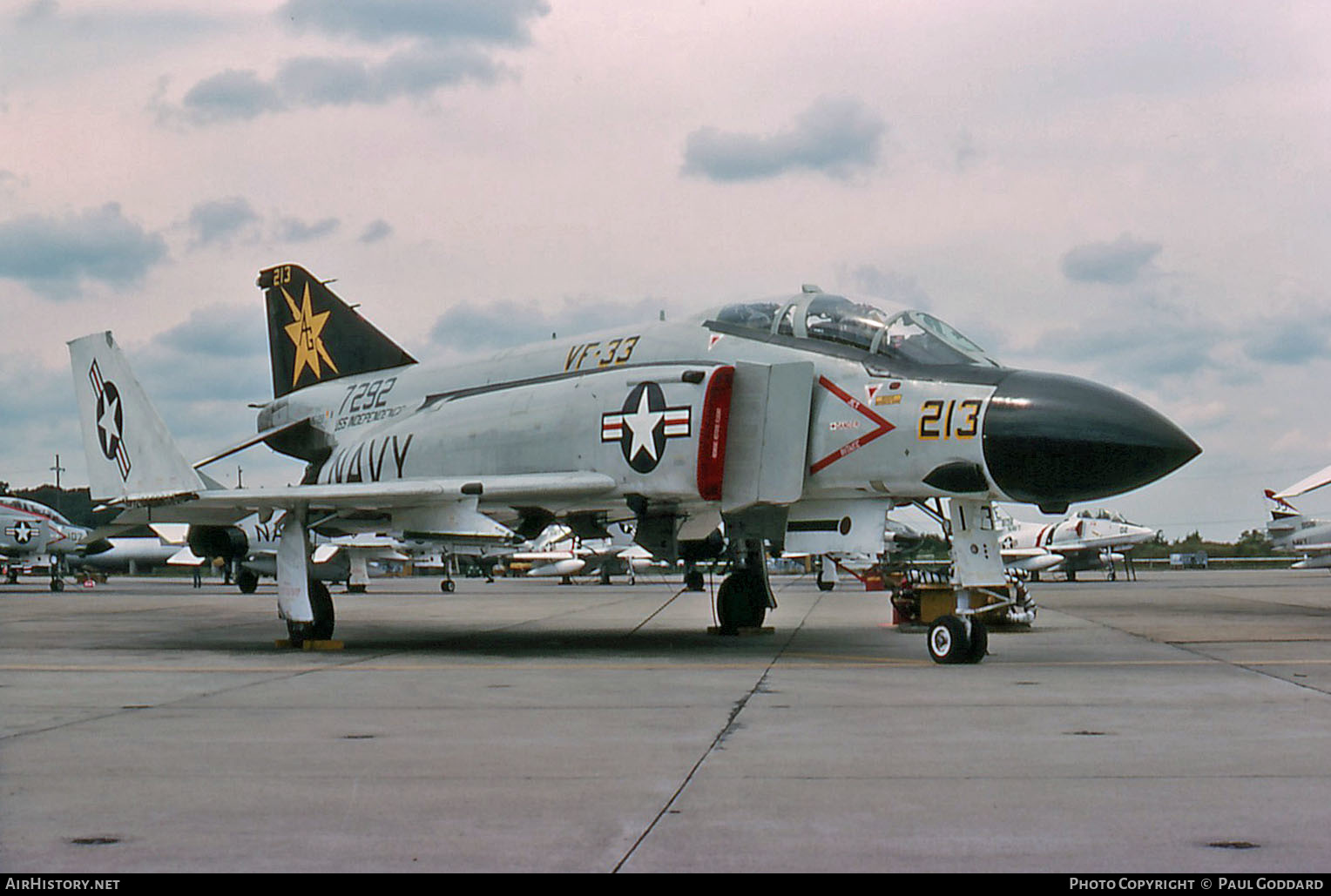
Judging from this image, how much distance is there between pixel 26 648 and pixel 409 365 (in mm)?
5705

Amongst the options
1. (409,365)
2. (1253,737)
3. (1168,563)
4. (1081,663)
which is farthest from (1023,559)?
(1168,563)

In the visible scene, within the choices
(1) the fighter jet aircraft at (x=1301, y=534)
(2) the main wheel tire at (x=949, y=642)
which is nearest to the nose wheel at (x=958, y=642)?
(2) the main wheel tire at (x=949, y=642)

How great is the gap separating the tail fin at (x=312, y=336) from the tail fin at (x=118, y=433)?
267 centimetres

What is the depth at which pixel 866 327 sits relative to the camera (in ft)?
37.9

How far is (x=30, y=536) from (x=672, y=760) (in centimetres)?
3974

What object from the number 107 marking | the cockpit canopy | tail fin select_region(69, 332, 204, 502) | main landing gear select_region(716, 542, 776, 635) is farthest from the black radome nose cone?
tail fin select_region(69, 332, 204, 502)

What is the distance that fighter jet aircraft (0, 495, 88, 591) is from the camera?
4041 centimetres

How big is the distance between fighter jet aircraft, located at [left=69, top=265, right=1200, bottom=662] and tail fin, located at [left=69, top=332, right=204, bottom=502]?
32mm

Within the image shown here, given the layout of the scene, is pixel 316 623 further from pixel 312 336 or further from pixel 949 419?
pixel 949 419

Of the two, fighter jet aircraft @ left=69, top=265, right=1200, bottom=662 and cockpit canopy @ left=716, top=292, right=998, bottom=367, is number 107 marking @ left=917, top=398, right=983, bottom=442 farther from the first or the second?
cockpit canopy @ left=716, top=292, right=998, bottom=367

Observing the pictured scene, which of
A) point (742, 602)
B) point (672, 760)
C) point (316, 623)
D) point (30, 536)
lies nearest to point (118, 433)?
point (316, 623)

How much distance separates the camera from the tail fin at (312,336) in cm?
1764

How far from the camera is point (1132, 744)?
626 cm

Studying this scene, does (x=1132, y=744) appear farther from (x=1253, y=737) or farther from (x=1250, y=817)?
(x=1250, y=817)
